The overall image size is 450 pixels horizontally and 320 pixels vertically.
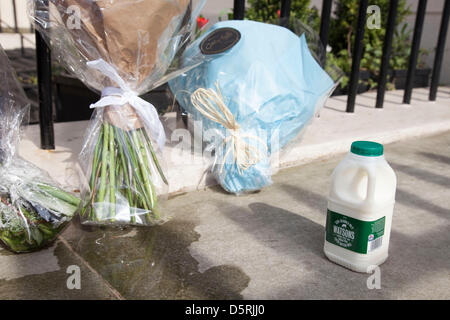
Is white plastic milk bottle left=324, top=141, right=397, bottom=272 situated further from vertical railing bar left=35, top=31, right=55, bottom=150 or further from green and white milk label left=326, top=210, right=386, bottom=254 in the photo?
vertical railing bar left=35, top=31, right=55, bottom=150

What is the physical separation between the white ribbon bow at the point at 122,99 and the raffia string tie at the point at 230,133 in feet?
0.92

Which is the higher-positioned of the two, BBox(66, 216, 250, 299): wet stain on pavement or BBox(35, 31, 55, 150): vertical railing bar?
BBox(35, 31, 55, 150): vertical railing bar

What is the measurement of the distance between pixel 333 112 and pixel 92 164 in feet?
6.59

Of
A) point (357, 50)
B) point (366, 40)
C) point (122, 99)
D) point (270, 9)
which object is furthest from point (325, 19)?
point (366, 40)

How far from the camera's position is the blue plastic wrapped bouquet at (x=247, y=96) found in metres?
1.84

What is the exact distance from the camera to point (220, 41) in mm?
1959

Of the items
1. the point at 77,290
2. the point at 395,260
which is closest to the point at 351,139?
the point at 395,260

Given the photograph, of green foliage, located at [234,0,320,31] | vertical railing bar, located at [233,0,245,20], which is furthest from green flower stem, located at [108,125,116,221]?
green foliage, located at [234,0,320,31]

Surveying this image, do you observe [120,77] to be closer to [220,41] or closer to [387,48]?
[220,41]

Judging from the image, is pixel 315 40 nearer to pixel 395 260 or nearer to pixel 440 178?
pixel 440 178

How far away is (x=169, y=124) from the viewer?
7.66 feet

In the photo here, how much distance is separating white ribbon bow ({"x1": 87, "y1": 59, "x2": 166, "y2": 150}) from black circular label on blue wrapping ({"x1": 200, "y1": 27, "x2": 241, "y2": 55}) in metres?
0.45

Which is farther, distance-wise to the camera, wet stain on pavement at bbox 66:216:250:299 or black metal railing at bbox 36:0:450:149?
black metal railing at bbox 36:0:450:149

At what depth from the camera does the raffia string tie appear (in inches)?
72.2
